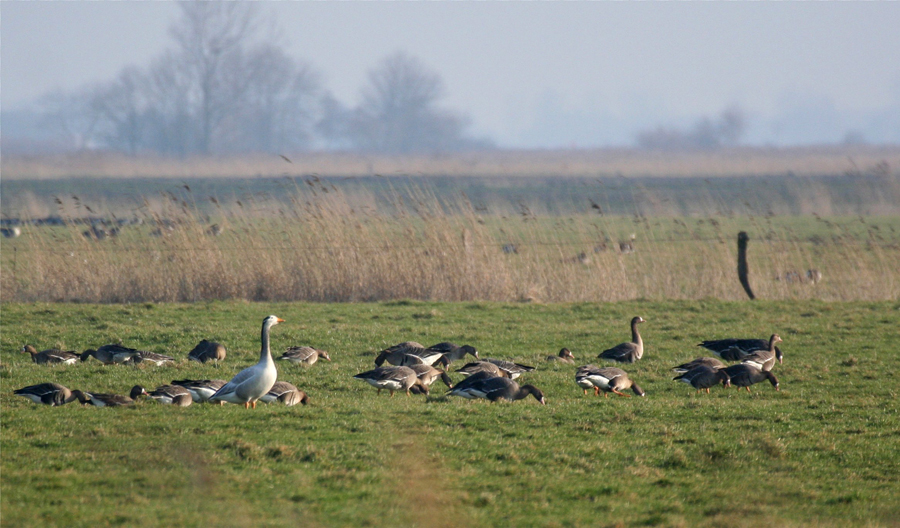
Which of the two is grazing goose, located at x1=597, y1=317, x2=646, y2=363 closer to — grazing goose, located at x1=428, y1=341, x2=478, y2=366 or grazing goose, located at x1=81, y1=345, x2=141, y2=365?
grazing goose, located at x1=428, y1=341, x2=478, y2=366

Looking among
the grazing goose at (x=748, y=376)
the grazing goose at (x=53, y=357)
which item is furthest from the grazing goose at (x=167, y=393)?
the grazing goose at (x=748, y=376)

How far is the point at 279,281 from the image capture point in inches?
728

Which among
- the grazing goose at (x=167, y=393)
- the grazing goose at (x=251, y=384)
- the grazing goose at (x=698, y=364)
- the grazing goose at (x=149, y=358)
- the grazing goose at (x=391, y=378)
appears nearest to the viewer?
the grazing goose at (x=251, y=384)

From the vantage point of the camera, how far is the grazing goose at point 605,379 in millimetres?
9875

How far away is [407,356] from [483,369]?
1.46m

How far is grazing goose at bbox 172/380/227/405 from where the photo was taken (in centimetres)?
911

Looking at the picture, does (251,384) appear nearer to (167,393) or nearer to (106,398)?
(167,393)

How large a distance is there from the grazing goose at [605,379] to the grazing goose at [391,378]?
1.90 m

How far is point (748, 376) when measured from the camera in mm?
10438

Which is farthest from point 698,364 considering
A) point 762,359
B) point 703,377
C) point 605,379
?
point 605,379

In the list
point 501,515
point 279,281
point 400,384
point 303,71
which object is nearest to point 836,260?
point 279,281

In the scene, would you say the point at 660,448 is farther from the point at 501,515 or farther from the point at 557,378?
the point at 557,378

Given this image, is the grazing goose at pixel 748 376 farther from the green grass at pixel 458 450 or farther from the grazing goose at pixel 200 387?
the grazing goose at pixel 200 387

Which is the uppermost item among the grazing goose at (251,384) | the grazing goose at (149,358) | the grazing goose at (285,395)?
the grazing goose at (251,384)
